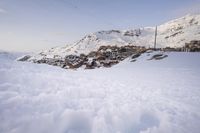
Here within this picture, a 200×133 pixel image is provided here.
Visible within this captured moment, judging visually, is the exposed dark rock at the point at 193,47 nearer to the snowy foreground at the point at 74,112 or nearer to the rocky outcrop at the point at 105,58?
the rocky outcrop at the point at 105,58

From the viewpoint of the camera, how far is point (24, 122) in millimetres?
3996

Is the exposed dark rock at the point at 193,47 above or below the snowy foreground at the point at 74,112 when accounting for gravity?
below

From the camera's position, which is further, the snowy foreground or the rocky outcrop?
the rocky outcrop

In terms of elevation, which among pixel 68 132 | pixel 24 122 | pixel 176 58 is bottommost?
pixel 176 58

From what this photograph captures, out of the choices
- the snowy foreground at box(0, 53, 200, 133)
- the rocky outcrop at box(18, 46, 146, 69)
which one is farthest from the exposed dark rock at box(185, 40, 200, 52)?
the snowy foreground at box(0, 53, 200, 133)

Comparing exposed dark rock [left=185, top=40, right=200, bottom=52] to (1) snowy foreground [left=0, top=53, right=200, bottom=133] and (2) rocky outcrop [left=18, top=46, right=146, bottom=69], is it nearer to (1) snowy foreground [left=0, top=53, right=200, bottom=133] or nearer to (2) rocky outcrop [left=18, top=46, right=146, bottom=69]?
(2) rocky outcrop [left=18, top=46, right=146, bottom=69]

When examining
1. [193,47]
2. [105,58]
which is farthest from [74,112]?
Answer: [193,47]

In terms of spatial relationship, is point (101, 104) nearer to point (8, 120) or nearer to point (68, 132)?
point (68, 132)

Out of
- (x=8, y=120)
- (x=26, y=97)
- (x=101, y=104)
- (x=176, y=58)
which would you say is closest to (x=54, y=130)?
(x=8, y=120)

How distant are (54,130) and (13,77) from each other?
2.89 meters

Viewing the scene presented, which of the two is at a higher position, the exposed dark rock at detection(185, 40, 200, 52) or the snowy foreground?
the snowy foreground

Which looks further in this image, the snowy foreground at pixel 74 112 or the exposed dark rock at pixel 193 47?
the exposed dark rock at pixel 193 47

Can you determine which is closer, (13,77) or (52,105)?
(52,105)

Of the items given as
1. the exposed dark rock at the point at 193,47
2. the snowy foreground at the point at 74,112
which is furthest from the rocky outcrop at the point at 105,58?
the snowy foreground at the point at 74,112
